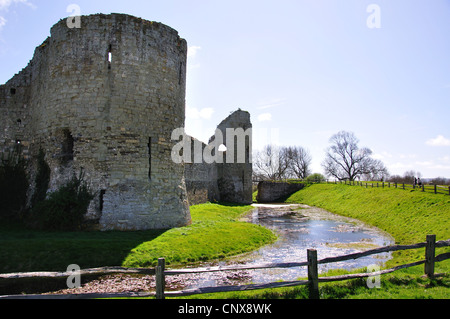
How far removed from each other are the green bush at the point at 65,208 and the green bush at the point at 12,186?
206cm

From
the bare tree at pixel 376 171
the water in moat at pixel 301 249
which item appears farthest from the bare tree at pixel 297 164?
the water in moat at pixel 301 249

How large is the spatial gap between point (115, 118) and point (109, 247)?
209 inches

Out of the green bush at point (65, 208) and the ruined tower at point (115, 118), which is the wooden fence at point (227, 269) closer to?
the green bush at point (65, 208)

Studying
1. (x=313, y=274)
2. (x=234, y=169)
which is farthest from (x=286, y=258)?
(x=234, y=169)

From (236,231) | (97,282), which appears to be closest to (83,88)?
(97,282)

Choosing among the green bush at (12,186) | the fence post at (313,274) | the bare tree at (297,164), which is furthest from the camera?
the bare tree at (297,164)

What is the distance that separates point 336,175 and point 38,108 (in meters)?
62.9

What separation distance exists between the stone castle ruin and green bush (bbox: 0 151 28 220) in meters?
0.47

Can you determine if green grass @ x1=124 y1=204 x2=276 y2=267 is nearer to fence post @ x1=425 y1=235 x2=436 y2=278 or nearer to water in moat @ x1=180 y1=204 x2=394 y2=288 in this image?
water in moat @ x1=180 y1=204 x2=394 y2=288

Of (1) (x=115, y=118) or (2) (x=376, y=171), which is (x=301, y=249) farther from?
(2) (x=376, y=171)

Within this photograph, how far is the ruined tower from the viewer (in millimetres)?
12031

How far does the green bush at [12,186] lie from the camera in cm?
1316

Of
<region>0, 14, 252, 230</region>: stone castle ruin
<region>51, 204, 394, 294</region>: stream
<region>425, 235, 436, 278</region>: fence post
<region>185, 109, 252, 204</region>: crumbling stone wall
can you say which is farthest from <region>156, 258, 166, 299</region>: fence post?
<region>185, 109, 252, 204</region>: crumbling stone wall

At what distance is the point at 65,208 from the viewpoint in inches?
454
